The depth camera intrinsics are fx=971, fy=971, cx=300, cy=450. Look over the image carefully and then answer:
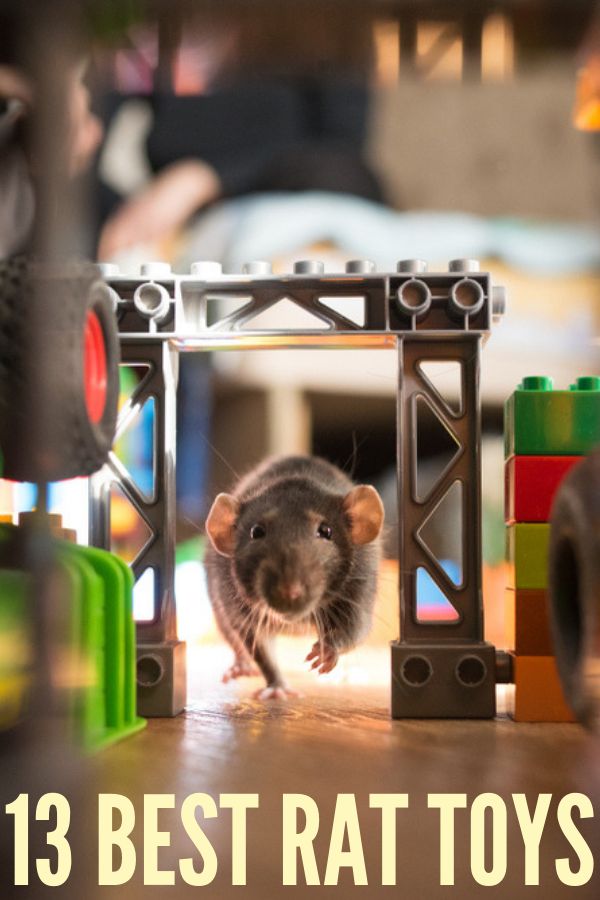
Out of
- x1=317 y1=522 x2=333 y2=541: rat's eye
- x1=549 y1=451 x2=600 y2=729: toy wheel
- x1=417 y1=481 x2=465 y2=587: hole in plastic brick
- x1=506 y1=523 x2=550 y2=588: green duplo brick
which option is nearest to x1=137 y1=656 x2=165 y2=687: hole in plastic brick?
x1=317 y1=522 x2=333 y2=541: rat's eye

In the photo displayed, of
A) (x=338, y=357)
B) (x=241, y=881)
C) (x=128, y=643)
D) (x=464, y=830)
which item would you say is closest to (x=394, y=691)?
(x=128, y=643)

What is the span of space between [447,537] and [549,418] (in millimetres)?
223

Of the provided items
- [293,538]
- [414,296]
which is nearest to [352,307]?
[414,296]

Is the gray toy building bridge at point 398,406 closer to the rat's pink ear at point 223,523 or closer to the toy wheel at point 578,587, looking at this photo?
the rat's pink ear at point 223,523

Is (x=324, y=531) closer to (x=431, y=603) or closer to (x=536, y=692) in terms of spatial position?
(x=431, y=603)

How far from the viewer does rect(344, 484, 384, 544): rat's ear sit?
1.29m

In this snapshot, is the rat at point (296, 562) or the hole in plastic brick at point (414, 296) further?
the hole in plastic brick at point (414, 296)

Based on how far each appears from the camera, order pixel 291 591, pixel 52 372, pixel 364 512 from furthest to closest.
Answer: pixel 364 512
pixel 291 591
pixel 52 372

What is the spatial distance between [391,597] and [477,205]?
0.60 m

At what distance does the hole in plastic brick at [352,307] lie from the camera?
1.37 meters

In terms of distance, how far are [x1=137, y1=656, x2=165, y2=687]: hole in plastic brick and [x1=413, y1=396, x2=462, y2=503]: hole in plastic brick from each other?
0.42 metres

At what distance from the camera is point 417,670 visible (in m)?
1.32

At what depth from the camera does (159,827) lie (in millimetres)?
565

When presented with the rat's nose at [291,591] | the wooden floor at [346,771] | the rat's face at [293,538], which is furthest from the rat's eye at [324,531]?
the wooden floor at [346,771]
